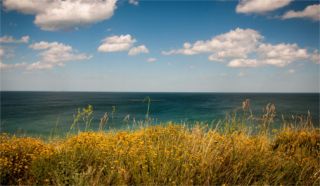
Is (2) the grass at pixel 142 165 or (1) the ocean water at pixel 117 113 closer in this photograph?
(2) the grass at pixel 142 165

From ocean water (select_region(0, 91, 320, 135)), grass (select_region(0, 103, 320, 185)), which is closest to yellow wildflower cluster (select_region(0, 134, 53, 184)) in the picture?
grass (select_region(0, 103, 320, 185))

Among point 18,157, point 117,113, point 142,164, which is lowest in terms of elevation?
point 117,113

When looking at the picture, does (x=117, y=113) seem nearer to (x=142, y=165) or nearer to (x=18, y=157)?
(x=18, y=157)

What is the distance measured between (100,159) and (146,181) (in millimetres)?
973

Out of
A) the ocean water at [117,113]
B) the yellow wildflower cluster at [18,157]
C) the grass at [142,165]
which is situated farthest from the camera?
A: the ocean water at [117,113]

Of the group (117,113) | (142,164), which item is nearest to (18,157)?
(142,164)

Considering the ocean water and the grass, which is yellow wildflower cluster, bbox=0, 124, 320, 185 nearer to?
the grass

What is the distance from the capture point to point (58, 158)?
13.9 ft

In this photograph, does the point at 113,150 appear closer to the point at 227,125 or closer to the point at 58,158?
the point at 58,158

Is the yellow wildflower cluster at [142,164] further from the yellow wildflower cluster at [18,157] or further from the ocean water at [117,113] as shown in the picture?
the ocean water at [117,113]

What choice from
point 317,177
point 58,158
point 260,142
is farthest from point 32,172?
point 317,177

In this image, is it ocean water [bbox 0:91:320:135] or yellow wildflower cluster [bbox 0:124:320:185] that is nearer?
yellow wildflower cluster [bbox 0:124:320:185]

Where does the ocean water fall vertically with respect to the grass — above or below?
below

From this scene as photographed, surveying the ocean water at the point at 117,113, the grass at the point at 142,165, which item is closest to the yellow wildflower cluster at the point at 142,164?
the grass at the point at 142,165
